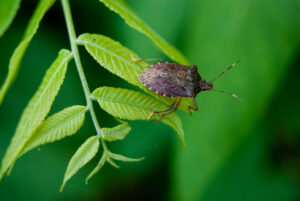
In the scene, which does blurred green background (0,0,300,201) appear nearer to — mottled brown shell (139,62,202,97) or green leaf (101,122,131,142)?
mottled brown shell (139,62,202,97)

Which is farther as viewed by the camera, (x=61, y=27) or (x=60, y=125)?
(x=61, y=27)

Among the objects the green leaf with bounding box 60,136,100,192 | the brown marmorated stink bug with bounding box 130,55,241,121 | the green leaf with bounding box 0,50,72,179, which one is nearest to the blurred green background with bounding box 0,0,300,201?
the brown marmorated stink bug with bounding box 130,55,241,121

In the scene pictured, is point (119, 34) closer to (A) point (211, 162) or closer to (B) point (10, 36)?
(B) point (10, 36)

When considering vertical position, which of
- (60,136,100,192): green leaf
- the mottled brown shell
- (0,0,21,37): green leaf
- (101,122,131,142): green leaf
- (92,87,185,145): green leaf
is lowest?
(60,136,100,192): green leaf

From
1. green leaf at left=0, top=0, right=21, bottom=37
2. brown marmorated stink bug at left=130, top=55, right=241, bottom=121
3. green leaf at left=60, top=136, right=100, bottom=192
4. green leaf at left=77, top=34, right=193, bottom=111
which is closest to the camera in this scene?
green leaf at left=60, top=136, right=100, bottom=192

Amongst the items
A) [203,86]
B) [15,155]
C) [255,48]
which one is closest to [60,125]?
[15,155]
